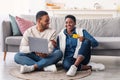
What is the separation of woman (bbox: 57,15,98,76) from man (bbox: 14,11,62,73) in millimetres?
121

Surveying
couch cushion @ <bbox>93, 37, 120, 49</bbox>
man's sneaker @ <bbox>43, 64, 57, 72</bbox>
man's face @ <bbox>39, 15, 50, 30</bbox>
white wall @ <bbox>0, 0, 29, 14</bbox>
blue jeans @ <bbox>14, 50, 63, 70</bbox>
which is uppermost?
white wall @ <bbox>0, 0, 29, 14</bbox>

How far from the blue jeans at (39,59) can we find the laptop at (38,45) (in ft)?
0.50

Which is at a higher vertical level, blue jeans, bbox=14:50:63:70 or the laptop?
the laptop

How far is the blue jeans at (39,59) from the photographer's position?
2.96 m

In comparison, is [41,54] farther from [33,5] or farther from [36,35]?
[33,5]

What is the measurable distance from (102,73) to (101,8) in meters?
2.86

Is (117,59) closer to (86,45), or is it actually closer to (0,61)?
(86,45)

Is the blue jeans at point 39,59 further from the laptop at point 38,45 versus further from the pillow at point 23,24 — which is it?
the pillow at point 23,24

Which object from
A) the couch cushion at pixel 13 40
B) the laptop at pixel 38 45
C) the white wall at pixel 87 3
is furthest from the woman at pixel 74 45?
Answer: the white wall at pixel 87 3

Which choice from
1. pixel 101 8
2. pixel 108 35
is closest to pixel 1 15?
pixel 101 8

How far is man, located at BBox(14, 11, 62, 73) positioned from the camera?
117 inches

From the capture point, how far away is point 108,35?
376 cm

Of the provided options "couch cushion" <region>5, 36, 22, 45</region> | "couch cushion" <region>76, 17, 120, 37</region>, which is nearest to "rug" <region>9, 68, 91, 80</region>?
"couch cushion" <region>5, 36, 22, 45</region>

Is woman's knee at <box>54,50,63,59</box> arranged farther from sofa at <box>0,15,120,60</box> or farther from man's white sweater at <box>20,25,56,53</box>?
sofa at <box>0,15,120,60</box>
